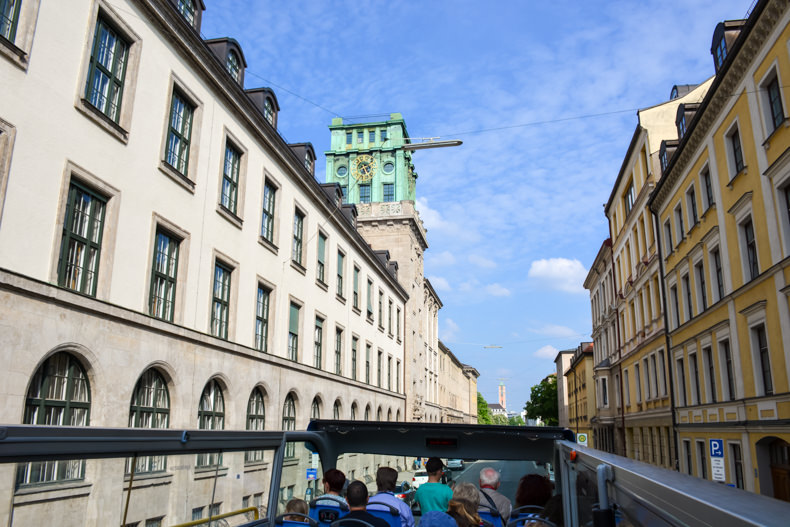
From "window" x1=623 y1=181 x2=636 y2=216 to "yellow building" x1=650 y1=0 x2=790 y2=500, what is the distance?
1089 cm

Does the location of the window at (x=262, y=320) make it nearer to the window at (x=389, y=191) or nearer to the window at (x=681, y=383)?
the window at (x=681, y=383)

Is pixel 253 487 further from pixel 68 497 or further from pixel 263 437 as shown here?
pixel 68 497

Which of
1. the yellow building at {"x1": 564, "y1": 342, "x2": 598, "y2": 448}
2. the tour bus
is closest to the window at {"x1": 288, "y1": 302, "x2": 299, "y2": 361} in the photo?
the tour bus

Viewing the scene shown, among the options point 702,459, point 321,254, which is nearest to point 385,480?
point 702,459

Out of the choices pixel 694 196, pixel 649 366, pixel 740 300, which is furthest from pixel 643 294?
pixel 740 300

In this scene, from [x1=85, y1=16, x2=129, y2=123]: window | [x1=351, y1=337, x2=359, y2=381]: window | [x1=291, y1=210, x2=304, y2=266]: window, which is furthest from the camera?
[x1=351, y1=337, x2=359, y2=381]: window

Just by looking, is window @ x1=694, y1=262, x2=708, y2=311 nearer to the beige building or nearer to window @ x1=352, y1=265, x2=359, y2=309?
the beige building

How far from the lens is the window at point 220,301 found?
66.2 ft

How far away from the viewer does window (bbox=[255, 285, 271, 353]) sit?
2361cm

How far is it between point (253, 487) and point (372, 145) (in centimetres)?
5698

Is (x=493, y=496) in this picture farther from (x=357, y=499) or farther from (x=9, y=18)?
(x=9, y=18)

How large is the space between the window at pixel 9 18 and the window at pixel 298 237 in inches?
635

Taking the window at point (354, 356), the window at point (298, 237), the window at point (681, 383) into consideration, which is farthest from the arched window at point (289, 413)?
the window at point (681, 383)

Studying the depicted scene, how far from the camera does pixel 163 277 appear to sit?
17312 mm
